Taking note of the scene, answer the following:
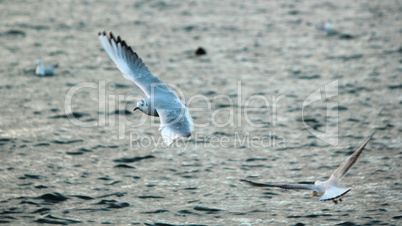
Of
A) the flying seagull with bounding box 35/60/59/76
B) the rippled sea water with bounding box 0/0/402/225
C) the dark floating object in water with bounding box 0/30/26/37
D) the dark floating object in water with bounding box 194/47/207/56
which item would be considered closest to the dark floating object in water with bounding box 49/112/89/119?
the rippled sea water with bounding box 0/0/402/225

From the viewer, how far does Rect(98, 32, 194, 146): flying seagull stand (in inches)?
364

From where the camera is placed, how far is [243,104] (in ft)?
50.3

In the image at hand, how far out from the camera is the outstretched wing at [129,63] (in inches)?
425

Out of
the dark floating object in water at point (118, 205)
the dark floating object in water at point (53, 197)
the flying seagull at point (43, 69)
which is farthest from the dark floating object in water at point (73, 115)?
the dark floating object in water at point (118, 205)

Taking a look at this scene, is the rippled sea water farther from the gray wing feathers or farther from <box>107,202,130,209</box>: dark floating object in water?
the gray wing feathers

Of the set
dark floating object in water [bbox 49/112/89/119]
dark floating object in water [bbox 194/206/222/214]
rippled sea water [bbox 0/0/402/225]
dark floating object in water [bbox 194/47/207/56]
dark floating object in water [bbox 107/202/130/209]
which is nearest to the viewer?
dark floating object in water [bbox 194/206/222/214]

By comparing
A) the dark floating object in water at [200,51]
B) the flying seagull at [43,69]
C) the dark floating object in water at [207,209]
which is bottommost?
the dark floating object in water at [207,209]

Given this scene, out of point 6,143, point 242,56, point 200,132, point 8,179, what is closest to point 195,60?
point 242,56

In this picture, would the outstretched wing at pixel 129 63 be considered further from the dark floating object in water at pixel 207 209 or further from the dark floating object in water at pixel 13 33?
the dark floating object in water at pixel 13 33

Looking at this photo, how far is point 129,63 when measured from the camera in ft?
35.9

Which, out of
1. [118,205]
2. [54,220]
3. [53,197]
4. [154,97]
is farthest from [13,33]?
[54,220]

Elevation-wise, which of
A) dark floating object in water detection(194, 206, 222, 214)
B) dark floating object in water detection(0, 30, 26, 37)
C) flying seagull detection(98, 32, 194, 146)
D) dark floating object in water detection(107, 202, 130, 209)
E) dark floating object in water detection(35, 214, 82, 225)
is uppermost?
dark floating object in water detection(0, 30, 26, 37)

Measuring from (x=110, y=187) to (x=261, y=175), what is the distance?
2844mm

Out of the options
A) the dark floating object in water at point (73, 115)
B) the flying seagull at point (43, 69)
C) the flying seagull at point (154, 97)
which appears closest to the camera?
the flying seagull at point (154, 97)
